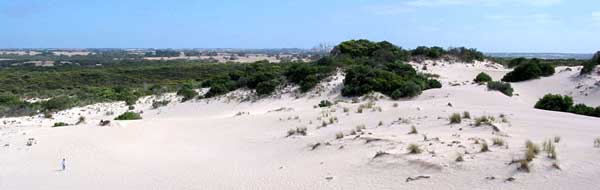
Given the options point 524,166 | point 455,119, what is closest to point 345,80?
point 455,119

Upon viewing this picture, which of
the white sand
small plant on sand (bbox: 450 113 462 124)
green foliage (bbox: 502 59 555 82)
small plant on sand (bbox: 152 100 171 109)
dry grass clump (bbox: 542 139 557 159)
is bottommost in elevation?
small plant on sand (bbox: 152 100 171 109)

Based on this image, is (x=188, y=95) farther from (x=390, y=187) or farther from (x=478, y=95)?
(x=390, y=187)

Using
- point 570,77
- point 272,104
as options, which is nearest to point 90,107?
point 272,104

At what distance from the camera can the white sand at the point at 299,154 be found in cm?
860

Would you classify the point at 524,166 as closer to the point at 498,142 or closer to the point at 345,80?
the point at 498,142

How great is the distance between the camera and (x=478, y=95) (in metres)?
21.4

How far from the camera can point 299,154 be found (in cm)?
1199

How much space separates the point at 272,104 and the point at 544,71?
15069 mm

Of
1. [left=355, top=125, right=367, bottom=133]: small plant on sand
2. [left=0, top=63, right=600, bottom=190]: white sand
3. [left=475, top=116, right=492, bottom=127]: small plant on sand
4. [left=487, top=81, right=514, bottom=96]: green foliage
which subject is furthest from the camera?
[left=487, top=81, right=514, bottom=96]: green foliage

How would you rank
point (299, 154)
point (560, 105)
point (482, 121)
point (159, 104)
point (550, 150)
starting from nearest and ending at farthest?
point (550, 150) < point (299, 154) < point (482, 121) < point (560, 105) < point (159, 104)

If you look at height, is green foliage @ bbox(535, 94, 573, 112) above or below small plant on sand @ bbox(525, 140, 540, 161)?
below

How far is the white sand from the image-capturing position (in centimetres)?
860

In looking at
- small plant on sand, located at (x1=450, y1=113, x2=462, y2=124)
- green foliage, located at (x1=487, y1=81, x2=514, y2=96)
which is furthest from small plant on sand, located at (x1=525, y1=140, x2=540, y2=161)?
green foliage, located at (x1=487, y1=81, x2=514, y2=96)

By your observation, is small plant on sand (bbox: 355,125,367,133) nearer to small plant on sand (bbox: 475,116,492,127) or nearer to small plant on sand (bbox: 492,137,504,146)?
small plant on sand (bbox: 475,116,492,127)
